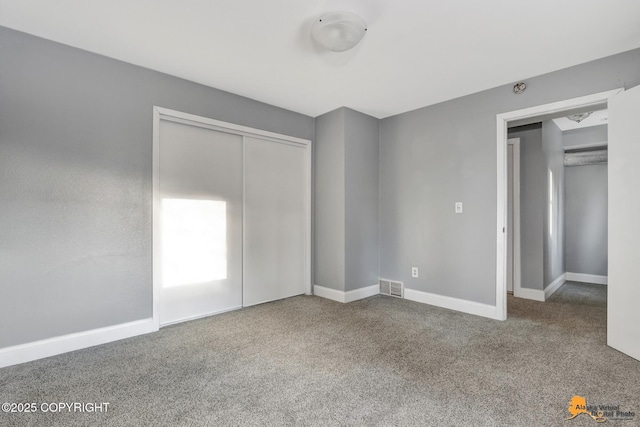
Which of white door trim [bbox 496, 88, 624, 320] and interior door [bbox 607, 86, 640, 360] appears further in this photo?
white door trim [bbox 496, 88, 624, 320]

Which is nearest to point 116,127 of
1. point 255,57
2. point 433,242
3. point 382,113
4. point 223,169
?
point 223,169

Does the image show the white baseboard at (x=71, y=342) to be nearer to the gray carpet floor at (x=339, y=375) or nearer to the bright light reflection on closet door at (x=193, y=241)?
the gray carpet floor at (x=339, y=375)

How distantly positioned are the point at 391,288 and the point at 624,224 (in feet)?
7.55

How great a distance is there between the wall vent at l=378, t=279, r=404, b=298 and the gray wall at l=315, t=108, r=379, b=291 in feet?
0.36

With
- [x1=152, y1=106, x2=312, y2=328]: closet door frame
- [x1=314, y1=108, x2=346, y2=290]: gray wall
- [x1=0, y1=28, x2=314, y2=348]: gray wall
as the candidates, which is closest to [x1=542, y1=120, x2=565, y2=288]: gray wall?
[x1=314, y1=108, x2=346, y2=290]: gray wall

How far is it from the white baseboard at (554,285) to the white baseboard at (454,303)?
133 cm

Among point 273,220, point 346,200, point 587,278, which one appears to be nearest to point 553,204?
point 587,278

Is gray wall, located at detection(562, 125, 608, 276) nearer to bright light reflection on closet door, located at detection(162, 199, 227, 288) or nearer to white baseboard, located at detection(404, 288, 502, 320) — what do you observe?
white baseboard, located at detection(404, 288, 502, 320)

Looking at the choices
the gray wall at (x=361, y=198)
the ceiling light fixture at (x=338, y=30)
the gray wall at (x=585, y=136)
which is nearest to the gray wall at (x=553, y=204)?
the gray wall at (x=585, y=136)

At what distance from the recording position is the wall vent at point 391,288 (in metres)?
3.93

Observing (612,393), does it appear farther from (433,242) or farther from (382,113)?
(382,113)

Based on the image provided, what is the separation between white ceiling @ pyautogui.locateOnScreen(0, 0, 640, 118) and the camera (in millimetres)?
1978

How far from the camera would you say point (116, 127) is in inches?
103

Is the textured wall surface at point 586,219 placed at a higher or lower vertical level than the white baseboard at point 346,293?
higher
